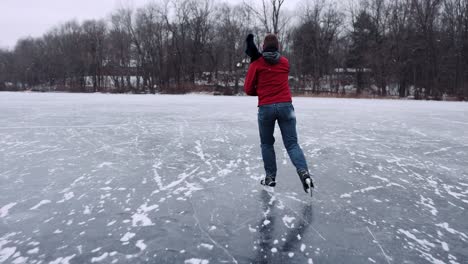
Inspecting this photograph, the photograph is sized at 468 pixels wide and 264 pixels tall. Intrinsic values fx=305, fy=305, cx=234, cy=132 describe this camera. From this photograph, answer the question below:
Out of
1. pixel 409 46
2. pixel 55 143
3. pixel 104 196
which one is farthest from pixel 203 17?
pixel 104 196

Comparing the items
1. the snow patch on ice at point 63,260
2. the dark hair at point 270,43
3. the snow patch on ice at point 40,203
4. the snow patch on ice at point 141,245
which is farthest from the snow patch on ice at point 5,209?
the dark hair at point 270,43

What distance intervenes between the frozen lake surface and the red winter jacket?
0.96 meters

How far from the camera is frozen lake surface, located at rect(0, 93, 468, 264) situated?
2.00 metres

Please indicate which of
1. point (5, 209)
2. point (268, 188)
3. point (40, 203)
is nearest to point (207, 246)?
point (268, 188)

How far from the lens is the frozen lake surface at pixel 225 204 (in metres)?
2.00

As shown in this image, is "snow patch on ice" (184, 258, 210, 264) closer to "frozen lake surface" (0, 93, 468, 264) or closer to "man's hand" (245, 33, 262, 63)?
"frozen lake surface" (0, 93, 468, 264)

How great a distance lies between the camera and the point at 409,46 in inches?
1154

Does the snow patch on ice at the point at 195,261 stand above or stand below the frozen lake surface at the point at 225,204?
below

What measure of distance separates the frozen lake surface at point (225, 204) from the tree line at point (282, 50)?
21.4m

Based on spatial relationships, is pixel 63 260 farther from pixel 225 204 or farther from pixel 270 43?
pixel 270 43

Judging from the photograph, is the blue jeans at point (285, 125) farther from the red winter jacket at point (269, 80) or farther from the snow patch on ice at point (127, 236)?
the snow patch on ice at point (127, 236)

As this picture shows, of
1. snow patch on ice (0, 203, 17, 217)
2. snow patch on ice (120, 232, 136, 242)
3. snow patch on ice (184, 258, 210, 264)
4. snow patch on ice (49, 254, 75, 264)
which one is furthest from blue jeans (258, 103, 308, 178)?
snow patch on ice (0, 203, 17, 217)

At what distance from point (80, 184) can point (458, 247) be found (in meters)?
3.41

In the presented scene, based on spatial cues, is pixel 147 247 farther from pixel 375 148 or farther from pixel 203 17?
pixel 203 17
